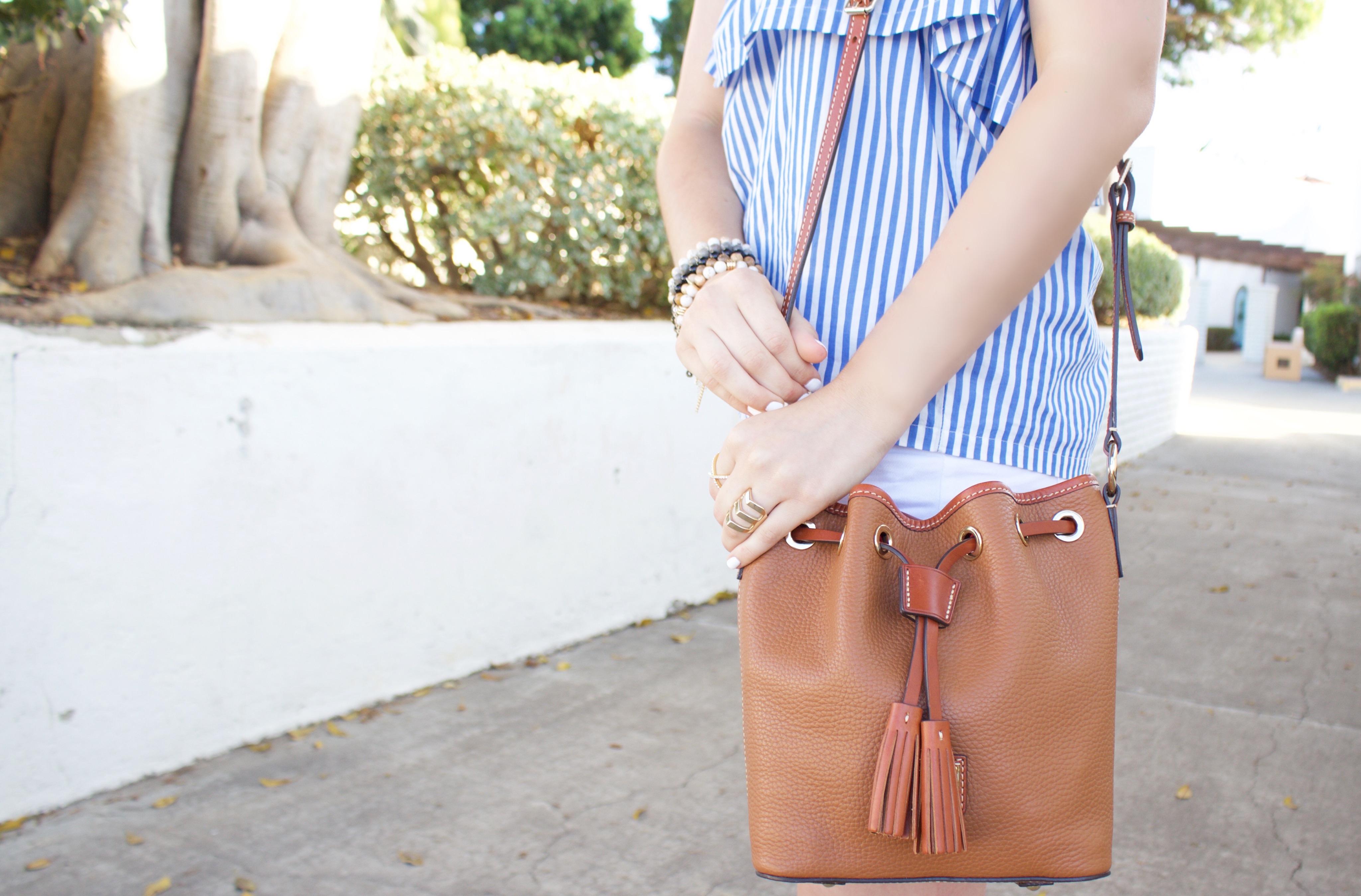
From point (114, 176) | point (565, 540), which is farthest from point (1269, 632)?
point (114, 176)

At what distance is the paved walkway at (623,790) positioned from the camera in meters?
2.18

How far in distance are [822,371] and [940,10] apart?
334 mm

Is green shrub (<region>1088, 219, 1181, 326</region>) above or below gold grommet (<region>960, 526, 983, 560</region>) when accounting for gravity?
above

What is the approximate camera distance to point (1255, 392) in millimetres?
14891

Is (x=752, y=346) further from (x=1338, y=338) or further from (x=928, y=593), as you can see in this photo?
(x=1338, y=338)

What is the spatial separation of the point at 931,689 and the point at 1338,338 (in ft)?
62.9

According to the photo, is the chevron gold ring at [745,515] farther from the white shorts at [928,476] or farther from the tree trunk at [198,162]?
the tree trunk at [198,162]

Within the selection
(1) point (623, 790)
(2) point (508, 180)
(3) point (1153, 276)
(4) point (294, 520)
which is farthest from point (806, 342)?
(3) point (1153, 276)

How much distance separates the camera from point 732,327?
0.89 m

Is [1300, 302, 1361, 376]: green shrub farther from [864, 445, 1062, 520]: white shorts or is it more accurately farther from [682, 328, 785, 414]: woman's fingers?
[682, 328, 785, 414]: woman's fingers

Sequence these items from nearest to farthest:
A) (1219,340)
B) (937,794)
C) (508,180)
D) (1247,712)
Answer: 1. (937,794)
2. (1247,712)
3. (508,180)
4. (1219,340)

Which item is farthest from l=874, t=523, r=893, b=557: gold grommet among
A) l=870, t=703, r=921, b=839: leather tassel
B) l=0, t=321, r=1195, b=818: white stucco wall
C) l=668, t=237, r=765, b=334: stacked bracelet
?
l=0, t=321, r=1195, b=818: white stucco wall

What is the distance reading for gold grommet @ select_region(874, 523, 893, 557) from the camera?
85 cm

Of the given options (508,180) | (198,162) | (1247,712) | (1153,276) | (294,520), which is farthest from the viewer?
(1153,276)
